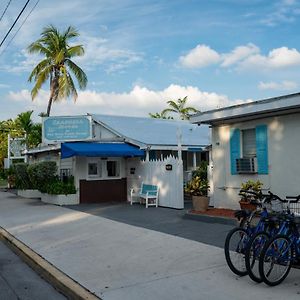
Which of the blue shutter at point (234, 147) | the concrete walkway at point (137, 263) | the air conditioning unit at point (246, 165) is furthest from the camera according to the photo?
the blue shutter at point (234, 147)

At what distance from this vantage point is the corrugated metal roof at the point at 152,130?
806 inches

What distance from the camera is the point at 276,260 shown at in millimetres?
5910

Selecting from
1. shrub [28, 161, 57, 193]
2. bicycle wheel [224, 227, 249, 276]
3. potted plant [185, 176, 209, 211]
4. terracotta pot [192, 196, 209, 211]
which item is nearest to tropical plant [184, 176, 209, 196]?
potted plant [185, 176, 209, 211]

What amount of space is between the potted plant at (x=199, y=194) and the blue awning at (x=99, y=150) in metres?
5.28

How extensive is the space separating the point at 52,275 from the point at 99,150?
11289mm

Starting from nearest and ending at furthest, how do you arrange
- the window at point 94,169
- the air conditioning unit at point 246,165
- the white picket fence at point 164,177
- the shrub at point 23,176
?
the air conditioning unit at point 246,165 < the white picket fence at point 164,177 < the window at point 94,169 < the shrub at point 23,176

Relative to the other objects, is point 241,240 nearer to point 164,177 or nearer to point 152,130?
point 164,177

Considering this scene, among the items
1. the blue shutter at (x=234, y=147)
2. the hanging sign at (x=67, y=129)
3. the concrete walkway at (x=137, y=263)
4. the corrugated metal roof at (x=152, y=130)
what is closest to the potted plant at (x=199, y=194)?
the blue shutter at (x=234, y=147)

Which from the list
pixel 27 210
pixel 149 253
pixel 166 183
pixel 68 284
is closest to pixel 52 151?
pixel 27 210

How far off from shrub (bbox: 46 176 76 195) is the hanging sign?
1.91 meters

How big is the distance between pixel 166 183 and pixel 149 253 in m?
8.69

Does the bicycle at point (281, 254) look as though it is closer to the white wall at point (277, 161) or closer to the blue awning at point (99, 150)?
the white wall at point (277, 161)

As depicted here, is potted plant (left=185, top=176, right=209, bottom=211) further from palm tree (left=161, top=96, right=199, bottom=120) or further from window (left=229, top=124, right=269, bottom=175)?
palm tree (left=161, top=96, right=199, bottom=120)

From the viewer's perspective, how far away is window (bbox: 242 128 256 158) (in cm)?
1273
